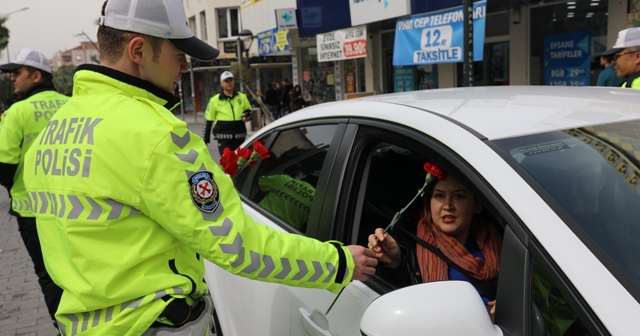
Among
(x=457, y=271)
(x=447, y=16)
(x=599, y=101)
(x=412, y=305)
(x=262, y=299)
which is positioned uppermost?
(x=447, y=16)

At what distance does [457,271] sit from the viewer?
202 centimetres

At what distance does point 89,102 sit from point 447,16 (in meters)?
8.99

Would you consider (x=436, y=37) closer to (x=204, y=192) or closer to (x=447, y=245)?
(x=447, y=245)

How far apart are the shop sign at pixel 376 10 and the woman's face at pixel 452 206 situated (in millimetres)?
9495

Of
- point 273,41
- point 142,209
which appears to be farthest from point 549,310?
point 273,41

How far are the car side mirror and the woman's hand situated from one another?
2.07ft

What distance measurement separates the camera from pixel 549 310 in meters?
1.30

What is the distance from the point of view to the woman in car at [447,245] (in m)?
2.01

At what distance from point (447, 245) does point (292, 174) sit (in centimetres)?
91

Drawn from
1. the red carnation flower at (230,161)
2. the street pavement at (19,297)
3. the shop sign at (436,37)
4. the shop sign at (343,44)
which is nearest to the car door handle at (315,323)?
the red carnation flower at (230,161)

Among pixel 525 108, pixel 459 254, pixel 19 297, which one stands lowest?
pixel 19 297

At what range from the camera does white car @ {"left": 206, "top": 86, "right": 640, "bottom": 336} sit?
128 cm

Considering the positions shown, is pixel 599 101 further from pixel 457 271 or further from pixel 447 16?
pixel 447 16

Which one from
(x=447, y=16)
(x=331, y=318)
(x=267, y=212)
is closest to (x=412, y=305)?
(x=331, y=318)
